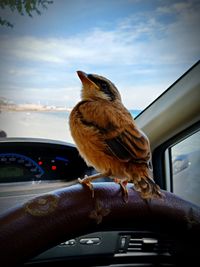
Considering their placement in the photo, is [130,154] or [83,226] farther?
[130,154]

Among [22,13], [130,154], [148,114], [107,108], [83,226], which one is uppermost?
[22,13]

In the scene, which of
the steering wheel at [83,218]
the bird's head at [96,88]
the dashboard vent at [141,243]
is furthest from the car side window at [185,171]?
the steering wheel at [83,218]

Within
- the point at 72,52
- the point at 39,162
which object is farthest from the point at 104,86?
the point at 39,162

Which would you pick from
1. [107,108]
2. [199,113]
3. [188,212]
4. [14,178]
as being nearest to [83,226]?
[188,212]

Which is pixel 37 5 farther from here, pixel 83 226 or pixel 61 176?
pixel 83 226

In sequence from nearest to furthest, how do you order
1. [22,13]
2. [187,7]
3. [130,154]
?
[130,154]
[22,13]
[187,7]

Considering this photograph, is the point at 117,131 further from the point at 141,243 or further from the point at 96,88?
the point at 141,243
